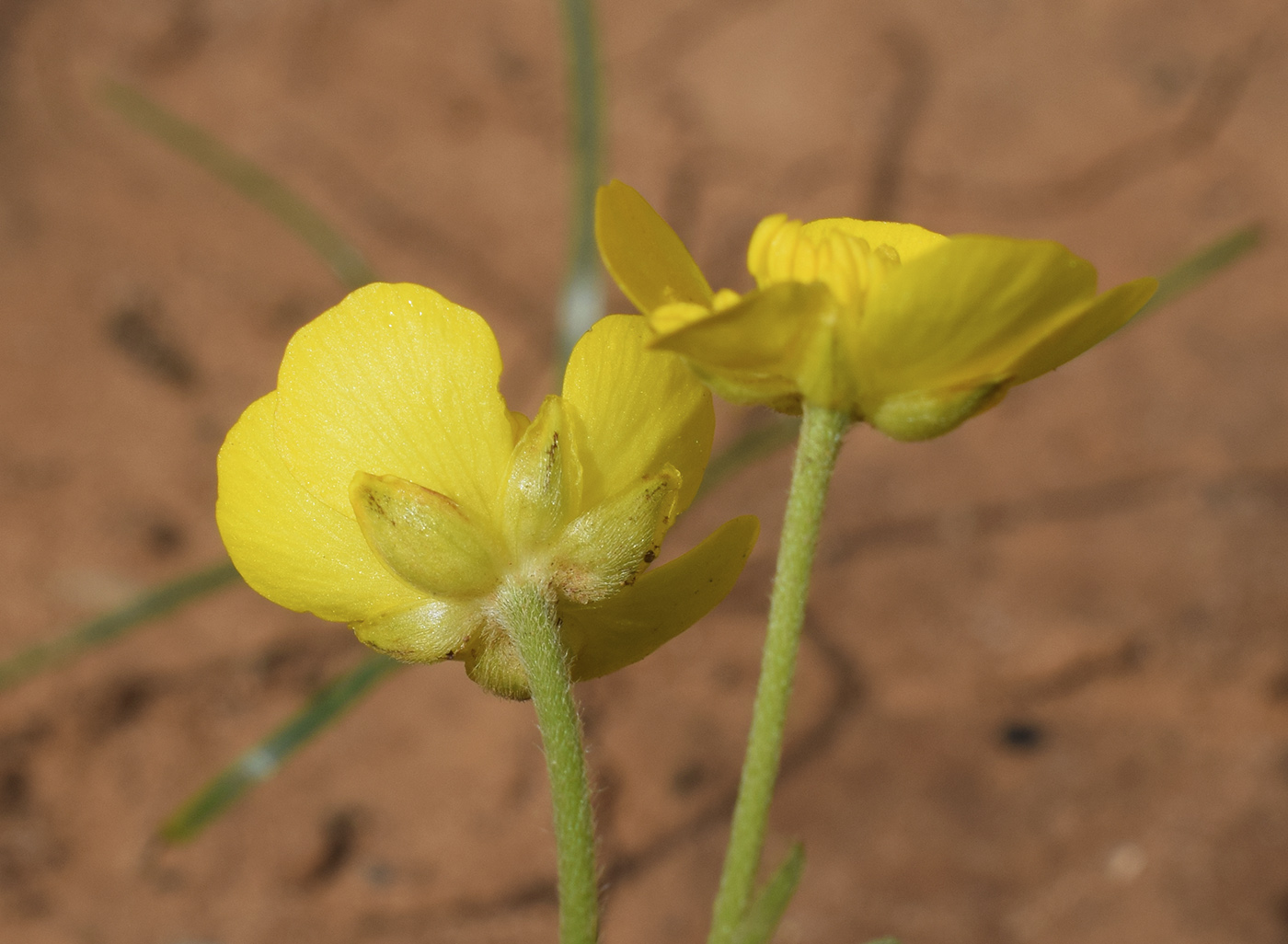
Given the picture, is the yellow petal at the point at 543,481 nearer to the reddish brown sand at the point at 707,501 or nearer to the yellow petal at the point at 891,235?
the yellow petal at the point at 891,235

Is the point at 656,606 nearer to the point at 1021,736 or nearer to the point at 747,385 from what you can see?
the point at 747,385

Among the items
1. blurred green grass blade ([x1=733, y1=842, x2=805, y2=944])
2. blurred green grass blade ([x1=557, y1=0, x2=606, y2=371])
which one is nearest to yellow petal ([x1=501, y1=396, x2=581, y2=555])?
blurred green grass blade ([x1=733, y1=842, x2=805, y2=944])

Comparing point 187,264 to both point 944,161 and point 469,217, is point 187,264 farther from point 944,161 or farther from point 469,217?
point 944,161

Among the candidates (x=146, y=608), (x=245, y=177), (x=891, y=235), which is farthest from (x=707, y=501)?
(x=891, y=235)

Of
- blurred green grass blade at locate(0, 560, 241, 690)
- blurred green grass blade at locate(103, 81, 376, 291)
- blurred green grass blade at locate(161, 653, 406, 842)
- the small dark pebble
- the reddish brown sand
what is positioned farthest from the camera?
blurred green grass blade at locate(103, 81, 376, 291)

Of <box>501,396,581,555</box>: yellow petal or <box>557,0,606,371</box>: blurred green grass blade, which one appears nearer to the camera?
<box>501,396,581,555</box>: yellow petal

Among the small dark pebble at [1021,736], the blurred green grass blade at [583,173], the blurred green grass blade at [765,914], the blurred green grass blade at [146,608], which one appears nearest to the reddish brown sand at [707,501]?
A: the small dark pebble at [1021,736]

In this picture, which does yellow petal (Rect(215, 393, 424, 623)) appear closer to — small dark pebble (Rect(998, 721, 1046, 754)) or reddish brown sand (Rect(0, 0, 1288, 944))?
reddish brown sand (Rect(0, 0, 1288, 944))
